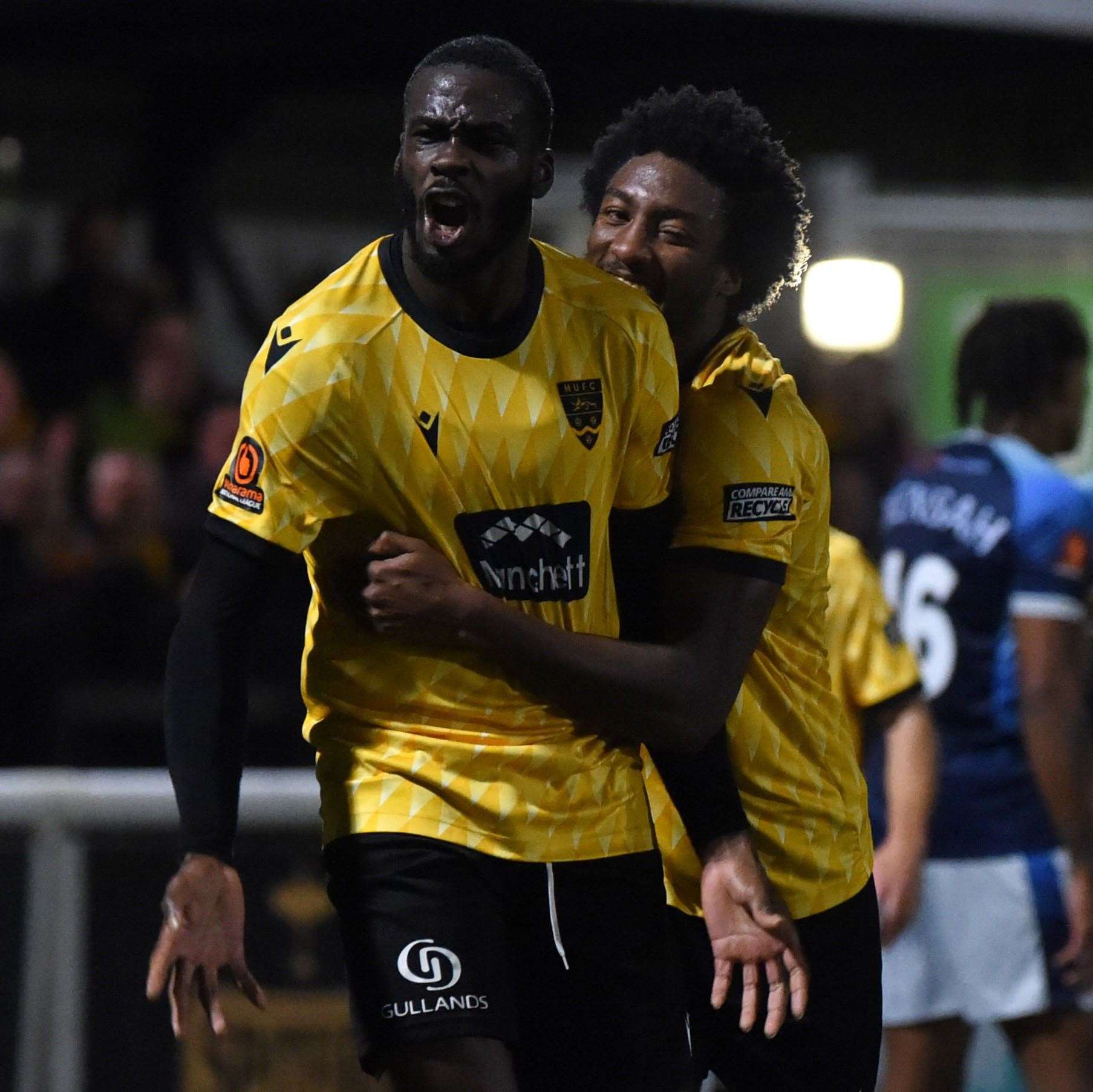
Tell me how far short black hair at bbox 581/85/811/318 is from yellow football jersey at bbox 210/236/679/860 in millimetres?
423

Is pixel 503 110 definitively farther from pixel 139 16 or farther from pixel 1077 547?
pixel 139 16

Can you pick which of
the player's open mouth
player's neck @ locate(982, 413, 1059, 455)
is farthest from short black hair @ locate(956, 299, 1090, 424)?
the player's open mouth

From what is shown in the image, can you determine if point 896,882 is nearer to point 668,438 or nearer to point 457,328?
point 668,438

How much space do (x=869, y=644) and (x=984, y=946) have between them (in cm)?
81

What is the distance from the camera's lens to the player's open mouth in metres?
2.82

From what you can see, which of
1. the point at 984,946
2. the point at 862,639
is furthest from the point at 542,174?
the point at 984,946

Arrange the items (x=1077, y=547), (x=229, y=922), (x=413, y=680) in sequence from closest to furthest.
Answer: (x=229, y=922) → (x=413, y=680) → (x=1077, y=547)

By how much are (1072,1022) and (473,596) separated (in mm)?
2688

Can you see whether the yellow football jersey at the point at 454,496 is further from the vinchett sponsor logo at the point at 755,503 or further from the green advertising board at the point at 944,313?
the green advertising board at the point at 944,313

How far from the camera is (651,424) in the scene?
3006 mm

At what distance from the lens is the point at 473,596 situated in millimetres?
2809

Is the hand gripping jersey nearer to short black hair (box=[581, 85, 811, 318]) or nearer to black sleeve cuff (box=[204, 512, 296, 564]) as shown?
short black hair (box=[581, 85, 811, 318])

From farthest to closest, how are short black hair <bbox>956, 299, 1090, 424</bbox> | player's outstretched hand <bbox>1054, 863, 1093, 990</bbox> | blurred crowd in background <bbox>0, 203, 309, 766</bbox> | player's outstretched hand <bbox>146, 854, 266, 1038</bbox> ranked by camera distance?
1. blurred crowd in background <bbox>0, 203, 309, 766</bbox>
2. short black hair <bbox>956, 299, 1090, 424</bbox>
3. player's outstretched hand <bbox>1054, 863, 1093, 990</bbox>
4. player's outstretched hand <bbox>146, 854, 266, 1038</bbox>

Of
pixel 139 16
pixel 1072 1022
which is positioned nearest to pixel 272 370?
pixel 1072 1022
